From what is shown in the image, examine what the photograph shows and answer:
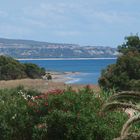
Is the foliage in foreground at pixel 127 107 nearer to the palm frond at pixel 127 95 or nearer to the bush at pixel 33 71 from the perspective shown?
the palm frond at pixel 127 95

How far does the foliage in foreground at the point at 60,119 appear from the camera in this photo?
11391 mm

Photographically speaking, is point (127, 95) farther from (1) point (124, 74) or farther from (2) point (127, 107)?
(1) point (124, 74)

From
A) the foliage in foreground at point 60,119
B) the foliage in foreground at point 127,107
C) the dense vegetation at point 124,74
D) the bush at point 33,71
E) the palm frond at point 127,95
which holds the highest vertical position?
the palm frond at point 127,95

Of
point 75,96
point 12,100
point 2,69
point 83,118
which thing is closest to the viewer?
point 83,118

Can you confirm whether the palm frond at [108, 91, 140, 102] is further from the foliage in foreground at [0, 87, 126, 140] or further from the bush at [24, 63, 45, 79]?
the bush at [24, 63, 45, 79]

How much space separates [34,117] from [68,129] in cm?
112

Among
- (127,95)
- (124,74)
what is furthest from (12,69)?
(127,95)

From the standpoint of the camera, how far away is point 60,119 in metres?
11.5

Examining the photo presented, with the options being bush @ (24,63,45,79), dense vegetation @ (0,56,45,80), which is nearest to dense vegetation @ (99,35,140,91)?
dense vegetation @ (0,56,45,80)

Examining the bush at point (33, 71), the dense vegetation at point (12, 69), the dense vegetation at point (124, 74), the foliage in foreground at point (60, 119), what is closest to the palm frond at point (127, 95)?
the foliage in foreground at point (60, 119)

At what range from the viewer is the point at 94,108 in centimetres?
1192

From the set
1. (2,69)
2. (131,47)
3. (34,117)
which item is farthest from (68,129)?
(2,69)

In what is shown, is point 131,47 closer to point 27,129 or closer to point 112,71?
point 112,71

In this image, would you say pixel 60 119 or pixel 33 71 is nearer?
pixel 60 119
